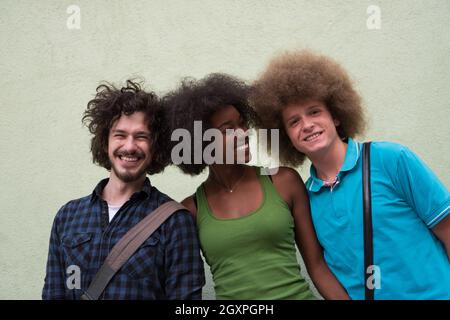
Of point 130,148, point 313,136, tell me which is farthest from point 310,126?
point 130,148

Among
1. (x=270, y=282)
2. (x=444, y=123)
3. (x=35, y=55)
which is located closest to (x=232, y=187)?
(x=270, y=282)

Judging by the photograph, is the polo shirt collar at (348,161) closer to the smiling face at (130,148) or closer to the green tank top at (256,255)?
the green tank top at (256,255)

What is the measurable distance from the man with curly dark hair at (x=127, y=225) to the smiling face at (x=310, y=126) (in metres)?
0.77

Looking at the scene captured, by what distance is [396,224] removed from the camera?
1842 mm

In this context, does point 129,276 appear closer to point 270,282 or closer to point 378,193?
point 270,282

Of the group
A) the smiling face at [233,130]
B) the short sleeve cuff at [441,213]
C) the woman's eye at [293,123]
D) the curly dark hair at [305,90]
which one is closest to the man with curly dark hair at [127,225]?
the smiling face at [233,130]

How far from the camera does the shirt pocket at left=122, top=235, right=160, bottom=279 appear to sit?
194 cm

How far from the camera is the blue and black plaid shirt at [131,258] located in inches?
76.6

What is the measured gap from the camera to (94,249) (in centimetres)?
202

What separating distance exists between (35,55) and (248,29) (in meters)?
1.89

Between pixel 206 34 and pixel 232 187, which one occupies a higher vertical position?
pixel 206 34

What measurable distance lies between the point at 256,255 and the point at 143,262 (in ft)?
2.00

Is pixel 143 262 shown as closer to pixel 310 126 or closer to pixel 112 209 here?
pixel 112 209

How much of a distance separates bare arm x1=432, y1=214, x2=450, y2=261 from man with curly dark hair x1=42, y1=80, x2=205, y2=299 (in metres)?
1.24
